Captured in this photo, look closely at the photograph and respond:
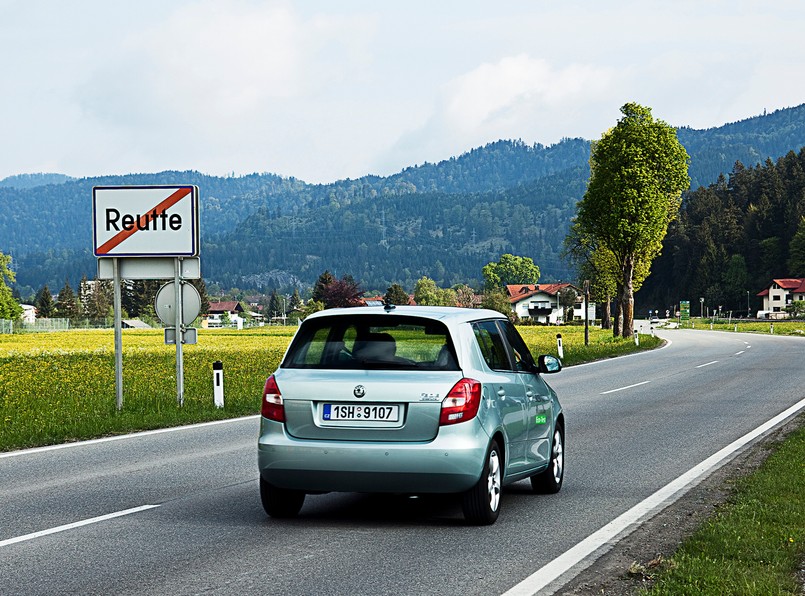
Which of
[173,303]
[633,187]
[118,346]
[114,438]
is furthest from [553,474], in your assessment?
[633,187]

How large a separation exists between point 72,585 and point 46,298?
7668 inches

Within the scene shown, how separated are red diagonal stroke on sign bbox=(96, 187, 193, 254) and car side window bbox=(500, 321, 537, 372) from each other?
10350 millimetres

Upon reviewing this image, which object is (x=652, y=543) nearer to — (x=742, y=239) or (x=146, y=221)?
(x=146, y=221)

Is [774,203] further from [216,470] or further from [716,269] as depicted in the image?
[216,470]

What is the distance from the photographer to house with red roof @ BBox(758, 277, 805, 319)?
6900 inches

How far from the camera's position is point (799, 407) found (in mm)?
19562

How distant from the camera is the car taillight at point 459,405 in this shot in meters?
8.21

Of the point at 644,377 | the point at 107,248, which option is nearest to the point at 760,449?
the point at 107,248

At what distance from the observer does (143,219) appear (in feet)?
62.5

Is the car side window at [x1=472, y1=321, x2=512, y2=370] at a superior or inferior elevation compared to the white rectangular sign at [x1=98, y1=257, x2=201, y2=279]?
inferior

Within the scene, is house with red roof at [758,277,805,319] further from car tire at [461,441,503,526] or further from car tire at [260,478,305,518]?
car tire at [260,478,305,518]

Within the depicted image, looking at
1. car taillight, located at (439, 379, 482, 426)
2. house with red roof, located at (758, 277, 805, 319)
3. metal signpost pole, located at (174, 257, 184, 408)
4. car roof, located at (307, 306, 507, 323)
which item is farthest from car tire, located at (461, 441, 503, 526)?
house with red roof, located at (758, 277, 805, 319)

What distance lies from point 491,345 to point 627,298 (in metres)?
54.4

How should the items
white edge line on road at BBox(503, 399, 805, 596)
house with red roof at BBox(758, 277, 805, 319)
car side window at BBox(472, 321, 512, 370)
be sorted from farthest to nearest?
1. house with red roof at BBox(758, 277, 805, 319)
2. car side window at BBox(472, 321, 512, 370)
3. white edge line on road at BBox(503, 399, 805, 596)
